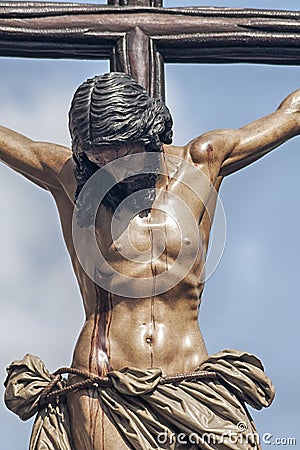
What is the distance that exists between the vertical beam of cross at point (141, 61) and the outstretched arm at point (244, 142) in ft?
1.05

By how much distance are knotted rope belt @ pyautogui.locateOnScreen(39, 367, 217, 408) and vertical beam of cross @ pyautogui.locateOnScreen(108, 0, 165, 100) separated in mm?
1226

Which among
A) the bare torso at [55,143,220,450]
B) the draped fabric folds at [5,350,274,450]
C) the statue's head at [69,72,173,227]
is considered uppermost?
the statue's head at [69,72,173,227]

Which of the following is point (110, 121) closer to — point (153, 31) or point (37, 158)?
point (37, 158)

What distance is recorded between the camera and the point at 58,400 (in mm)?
8953

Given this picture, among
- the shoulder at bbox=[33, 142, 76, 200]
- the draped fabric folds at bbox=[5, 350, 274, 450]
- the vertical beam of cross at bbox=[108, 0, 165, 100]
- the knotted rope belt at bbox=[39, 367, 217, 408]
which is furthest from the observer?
the vertical beam of cross at bbox=[108, 0, 165, 100]

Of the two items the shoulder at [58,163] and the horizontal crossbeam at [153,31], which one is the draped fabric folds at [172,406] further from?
the horizontal crossbeam at [153,31]

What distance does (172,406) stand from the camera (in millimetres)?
8758

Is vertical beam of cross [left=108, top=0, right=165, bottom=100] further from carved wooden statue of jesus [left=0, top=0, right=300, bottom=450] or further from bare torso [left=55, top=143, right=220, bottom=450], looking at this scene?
bare torso [left=55, top=143, right=220, bottom=450]

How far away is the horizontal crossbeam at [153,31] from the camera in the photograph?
9.55 meters

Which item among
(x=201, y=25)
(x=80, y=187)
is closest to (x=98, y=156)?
(x=80, y=187)

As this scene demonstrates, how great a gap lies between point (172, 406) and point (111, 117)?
1.11 metres

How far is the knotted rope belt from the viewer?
8844 mm

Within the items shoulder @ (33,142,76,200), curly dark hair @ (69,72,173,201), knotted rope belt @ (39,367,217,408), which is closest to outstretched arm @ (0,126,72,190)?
shoulder @ (33,142,76,200)

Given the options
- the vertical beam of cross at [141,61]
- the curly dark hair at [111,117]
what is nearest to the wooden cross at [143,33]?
the vertical beam of cross at [141,61]
